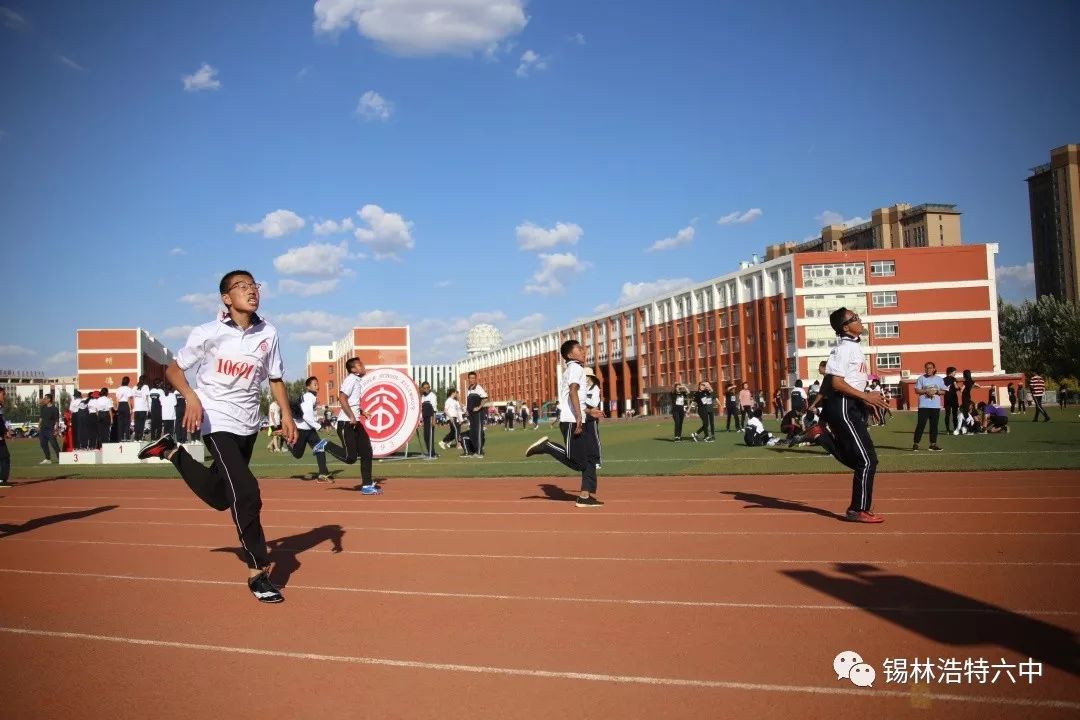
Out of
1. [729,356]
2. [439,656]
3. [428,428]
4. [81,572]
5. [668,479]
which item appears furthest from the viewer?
[729,356]

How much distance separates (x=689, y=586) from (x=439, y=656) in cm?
202

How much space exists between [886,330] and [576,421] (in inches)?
2533

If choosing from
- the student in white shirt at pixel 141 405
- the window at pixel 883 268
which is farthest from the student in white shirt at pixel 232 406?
the window at pixel 883 268

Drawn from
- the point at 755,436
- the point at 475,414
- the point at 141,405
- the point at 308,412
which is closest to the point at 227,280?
the point at 308,412

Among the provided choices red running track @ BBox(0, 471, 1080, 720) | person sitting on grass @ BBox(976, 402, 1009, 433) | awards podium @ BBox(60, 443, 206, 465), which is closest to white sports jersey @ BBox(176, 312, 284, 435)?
red running track @ BBox(0, 471, 1080, 720)

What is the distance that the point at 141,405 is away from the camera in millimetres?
24078

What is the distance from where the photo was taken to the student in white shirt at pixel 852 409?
7.87 meters

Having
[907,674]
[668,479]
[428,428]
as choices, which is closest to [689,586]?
[907,674]

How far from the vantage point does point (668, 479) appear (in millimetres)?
13094

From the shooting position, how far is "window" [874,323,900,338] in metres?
67.2

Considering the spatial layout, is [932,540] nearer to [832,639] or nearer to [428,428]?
[832,639]

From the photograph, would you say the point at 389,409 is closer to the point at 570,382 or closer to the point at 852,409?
the point at 570,382

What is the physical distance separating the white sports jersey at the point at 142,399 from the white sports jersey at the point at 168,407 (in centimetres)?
83

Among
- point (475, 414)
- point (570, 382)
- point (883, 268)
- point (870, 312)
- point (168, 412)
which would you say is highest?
point (883, 268)
